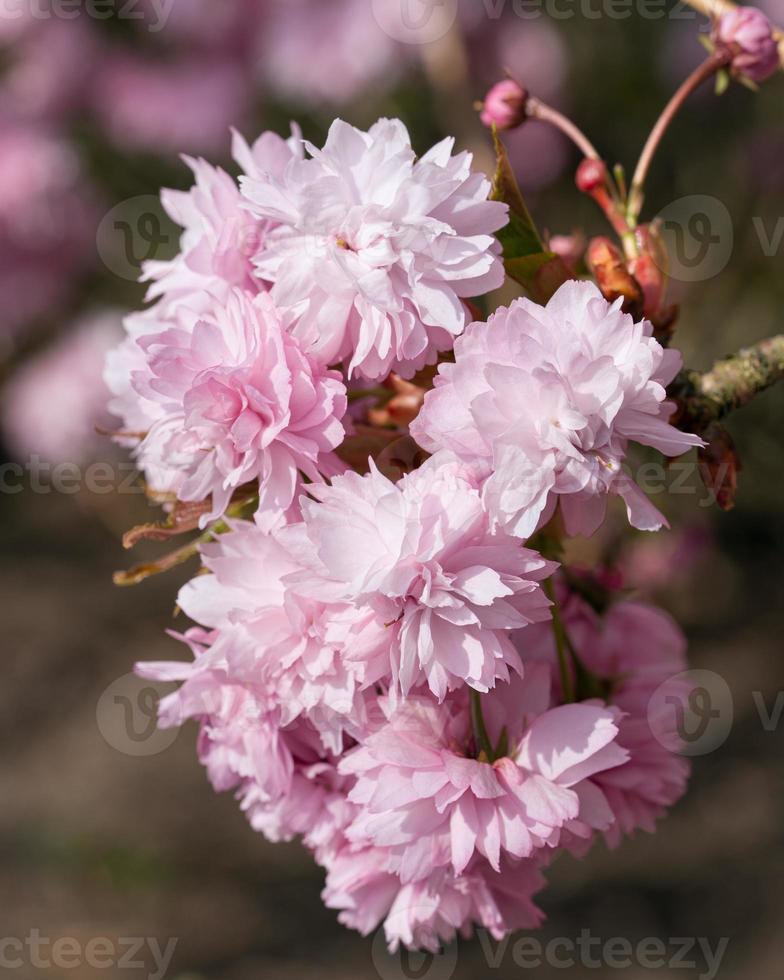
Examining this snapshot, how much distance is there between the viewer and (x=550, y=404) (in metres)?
0.45

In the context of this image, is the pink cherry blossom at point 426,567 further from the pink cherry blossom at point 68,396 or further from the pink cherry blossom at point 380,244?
the pink cherry blossom at point 68,396

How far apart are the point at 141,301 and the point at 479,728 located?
1994mm

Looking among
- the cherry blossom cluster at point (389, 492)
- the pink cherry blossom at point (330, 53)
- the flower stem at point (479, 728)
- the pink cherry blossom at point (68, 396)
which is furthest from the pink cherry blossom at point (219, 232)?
the pink cherry blossom at point (68, 396)

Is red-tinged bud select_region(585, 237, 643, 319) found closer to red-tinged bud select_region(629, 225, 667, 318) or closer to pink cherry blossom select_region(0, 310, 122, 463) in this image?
red-tinged bud select_region(629, 225, 667, 318)

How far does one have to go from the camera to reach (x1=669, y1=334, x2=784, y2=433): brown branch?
615mm

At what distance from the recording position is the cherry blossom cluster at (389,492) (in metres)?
0.46

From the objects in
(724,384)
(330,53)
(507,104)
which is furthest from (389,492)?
(330,53)

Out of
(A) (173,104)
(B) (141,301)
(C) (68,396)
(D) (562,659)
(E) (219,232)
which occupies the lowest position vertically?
(C) (68,396)

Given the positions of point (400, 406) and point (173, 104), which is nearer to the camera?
point (400, 406)

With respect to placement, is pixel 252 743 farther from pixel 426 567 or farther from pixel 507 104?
pixel 507 104

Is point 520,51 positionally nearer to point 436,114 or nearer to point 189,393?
point 436,114

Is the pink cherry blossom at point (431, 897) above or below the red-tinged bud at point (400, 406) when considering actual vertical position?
below

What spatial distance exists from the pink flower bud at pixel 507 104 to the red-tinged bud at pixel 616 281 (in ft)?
0.57

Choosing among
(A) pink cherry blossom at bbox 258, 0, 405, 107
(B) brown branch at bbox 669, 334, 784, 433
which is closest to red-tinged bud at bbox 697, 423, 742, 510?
(B) brown branch at bbox 669, 334, 784, 433
